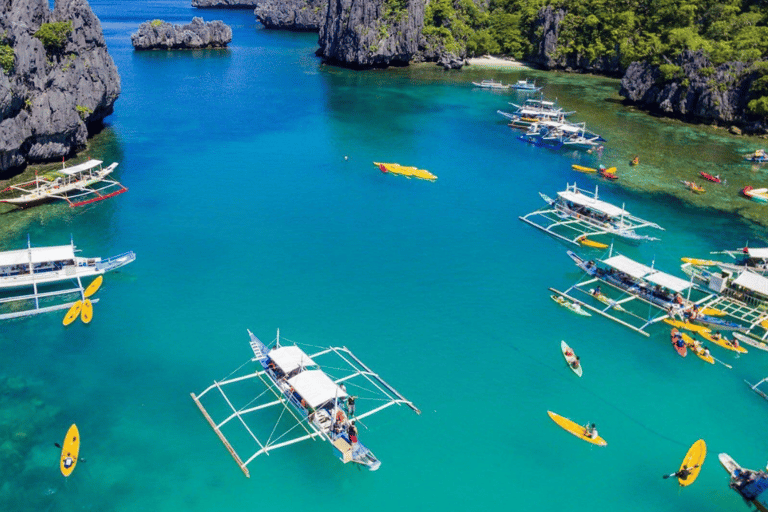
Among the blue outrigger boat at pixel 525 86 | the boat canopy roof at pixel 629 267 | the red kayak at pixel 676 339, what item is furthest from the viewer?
the blue outrigger boat at pixel 525 86

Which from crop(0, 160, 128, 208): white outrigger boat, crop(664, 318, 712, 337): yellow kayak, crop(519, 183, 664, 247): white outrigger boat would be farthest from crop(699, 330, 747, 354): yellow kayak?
crop(0, 160, 128, 208): white outrigger boat

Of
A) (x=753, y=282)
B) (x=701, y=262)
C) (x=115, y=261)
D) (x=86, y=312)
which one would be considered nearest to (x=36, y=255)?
(x=115, y=261)

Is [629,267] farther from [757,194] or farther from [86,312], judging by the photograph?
[86,312]

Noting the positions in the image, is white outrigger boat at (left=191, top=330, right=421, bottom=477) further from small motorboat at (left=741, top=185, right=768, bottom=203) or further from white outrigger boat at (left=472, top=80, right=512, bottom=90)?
white outrigger boat at (left=472, top=80, right=512, bottom=90)

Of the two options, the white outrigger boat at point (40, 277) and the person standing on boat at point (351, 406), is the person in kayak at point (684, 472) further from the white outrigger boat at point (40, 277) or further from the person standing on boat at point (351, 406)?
the white outrigger boat at point (40, 277)

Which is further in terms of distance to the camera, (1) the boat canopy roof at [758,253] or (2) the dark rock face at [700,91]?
(2) the dark rock face at [700,91]

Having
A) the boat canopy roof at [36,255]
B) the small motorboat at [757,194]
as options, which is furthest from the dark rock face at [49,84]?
the small motorboat at [757,194]

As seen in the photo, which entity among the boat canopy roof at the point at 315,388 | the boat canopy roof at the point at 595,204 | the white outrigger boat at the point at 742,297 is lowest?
the boat canopy roof at the point at 315,388
